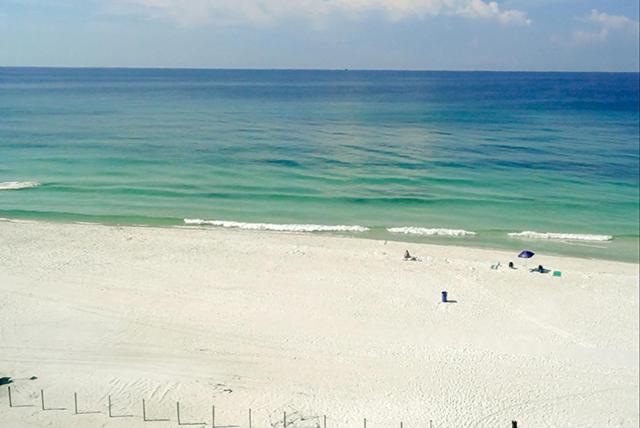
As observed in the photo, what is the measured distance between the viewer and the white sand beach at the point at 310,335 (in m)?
18.2

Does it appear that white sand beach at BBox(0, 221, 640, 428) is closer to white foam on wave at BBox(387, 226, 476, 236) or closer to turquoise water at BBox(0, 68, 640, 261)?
white foam on wave at BBox(387, 226, 476, 236)

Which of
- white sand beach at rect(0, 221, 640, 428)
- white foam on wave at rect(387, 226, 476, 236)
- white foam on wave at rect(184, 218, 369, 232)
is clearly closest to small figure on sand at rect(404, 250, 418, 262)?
white sand beach at rect(0, 221, 640, 428)

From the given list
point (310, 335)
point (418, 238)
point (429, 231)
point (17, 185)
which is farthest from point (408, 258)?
point (17, 185)

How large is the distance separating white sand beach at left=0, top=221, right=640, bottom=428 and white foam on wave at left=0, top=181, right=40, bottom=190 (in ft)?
43.2

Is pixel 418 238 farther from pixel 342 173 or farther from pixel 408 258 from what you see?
pixel 342 173

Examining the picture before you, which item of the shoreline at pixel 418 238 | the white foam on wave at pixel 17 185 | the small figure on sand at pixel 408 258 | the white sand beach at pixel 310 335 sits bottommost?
the white sand beach at pixel 310 335

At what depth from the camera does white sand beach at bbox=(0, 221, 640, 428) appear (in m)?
18.2

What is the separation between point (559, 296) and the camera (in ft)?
88.9

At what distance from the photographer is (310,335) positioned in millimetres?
22781

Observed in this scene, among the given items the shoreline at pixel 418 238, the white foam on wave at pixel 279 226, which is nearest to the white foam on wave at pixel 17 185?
the shoreline at pixel 418 238

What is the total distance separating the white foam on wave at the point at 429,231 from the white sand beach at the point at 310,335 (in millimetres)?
3323

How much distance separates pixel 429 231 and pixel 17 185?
3210cm

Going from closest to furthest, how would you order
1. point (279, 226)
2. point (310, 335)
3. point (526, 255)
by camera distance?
A: 1. point (310, 335)
2. point (526, 255)
3. point (279, 226)

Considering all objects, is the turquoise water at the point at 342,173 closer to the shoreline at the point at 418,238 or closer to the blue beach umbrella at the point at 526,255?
the shoreline at the point at 418,238
